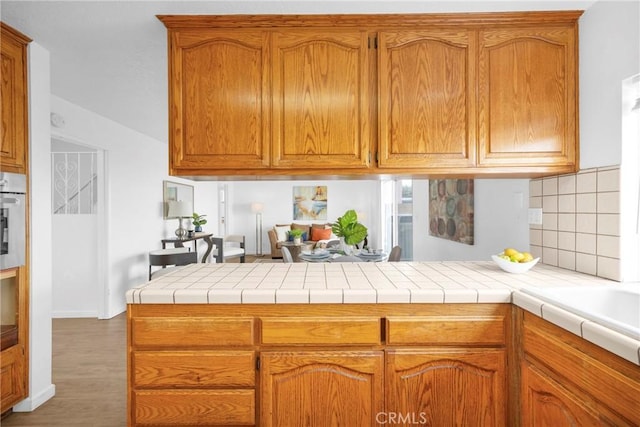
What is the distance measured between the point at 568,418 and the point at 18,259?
8.92 ft

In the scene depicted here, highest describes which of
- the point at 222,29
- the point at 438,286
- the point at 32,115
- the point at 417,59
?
the point at 222,29

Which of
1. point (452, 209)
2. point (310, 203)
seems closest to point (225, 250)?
point (310, 203)

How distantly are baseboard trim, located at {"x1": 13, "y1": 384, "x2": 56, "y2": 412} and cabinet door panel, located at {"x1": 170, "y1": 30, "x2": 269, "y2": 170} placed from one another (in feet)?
5.71

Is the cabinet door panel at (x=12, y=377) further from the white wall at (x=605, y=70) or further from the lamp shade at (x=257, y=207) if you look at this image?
the lamp shade at (x=257, y=207)

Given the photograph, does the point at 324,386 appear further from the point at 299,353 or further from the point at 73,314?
the point at 73,314

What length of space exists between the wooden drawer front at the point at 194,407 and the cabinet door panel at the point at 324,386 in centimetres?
10

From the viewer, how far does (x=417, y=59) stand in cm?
185

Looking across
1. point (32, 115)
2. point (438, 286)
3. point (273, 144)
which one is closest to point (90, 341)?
point (32, 115)

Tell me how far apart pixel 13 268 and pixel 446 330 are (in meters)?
2.36

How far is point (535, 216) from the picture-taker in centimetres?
→ 219

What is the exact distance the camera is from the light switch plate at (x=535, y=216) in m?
2.16

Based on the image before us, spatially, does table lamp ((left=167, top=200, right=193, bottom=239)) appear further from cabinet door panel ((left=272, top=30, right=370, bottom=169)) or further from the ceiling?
cabinet door panel ((left=272, top=30, right=370, bottom=169))

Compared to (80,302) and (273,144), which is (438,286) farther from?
(80,302)

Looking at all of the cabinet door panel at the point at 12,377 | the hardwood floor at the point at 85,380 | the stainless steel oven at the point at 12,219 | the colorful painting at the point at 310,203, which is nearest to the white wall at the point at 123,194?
the hardwood floor at the point at 85,380
